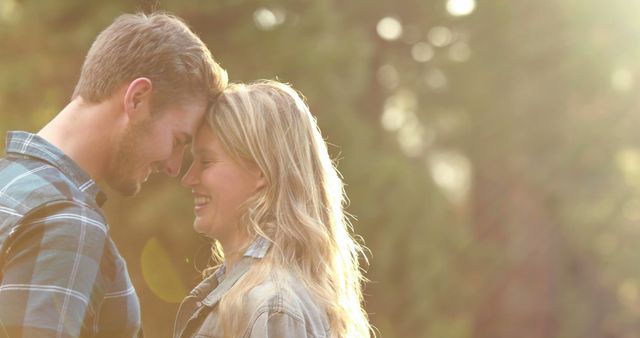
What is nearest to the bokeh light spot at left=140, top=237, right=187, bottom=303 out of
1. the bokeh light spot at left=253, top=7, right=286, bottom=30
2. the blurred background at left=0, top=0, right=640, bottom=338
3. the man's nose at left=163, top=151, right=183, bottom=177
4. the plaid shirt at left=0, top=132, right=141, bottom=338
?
the blurred background at left=0, top=0, right=640, bottom=338

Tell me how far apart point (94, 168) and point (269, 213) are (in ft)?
1.84

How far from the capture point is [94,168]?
301 centimetres

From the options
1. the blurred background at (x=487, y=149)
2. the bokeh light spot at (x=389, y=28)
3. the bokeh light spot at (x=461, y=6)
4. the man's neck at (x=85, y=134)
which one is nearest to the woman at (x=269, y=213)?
the man's neck at (x=85, y=134)

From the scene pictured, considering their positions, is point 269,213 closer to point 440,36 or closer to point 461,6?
point 461,6

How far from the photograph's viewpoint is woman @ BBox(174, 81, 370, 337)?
3.04 metres

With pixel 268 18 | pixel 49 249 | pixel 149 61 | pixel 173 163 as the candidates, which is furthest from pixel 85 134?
pixel 268 18

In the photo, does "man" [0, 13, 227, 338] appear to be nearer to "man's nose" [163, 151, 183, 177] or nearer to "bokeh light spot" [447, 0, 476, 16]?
"man's nose" [163, 151, 183, 177]

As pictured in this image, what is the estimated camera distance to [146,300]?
24.3 ft

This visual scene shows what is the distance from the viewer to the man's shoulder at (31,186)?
262 cm

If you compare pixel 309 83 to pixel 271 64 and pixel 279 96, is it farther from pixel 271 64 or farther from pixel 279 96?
pixel 279 96

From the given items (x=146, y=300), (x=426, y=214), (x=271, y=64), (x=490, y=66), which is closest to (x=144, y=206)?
(x=146, y=300)

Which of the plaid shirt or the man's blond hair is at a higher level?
the man's blond hair

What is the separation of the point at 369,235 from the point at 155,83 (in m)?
6.20

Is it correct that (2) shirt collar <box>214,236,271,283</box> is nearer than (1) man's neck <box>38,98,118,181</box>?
No
